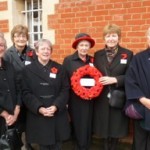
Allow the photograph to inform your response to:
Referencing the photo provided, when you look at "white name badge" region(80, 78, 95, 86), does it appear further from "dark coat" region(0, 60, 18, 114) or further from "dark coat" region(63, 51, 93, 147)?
"dark coat" region(0, 60, 18, 114)

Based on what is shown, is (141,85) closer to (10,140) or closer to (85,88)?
(85,88)

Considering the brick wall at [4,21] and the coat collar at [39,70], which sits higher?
the brick wall at [4,21]

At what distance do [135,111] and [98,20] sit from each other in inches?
71.7

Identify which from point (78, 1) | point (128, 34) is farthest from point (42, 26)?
point (128, 34)

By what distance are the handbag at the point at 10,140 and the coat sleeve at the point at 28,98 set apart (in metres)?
0.36

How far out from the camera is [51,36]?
5.91 meters

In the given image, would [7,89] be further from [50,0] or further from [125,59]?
[50,0]

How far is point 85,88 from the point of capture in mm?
4387

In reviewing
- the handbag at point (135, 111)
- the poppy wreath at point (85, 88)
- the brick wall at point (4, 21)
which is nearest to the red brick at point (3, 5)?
the brick wall at point (4, 21)

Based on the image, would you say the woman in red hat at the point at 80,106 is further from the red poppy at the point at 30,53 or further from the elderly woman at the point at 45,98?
the red poppy at the point at 30,53

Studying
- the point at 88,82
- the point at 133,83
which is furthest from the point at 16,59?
the point at 133,83

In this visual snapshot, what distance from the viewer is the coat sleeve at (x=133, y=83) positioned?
408 centimetres

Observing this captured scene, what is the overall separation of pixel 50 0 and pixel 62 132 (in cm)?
251

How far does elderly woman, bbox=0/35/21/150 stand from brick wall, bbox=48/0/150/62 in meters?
1.73
